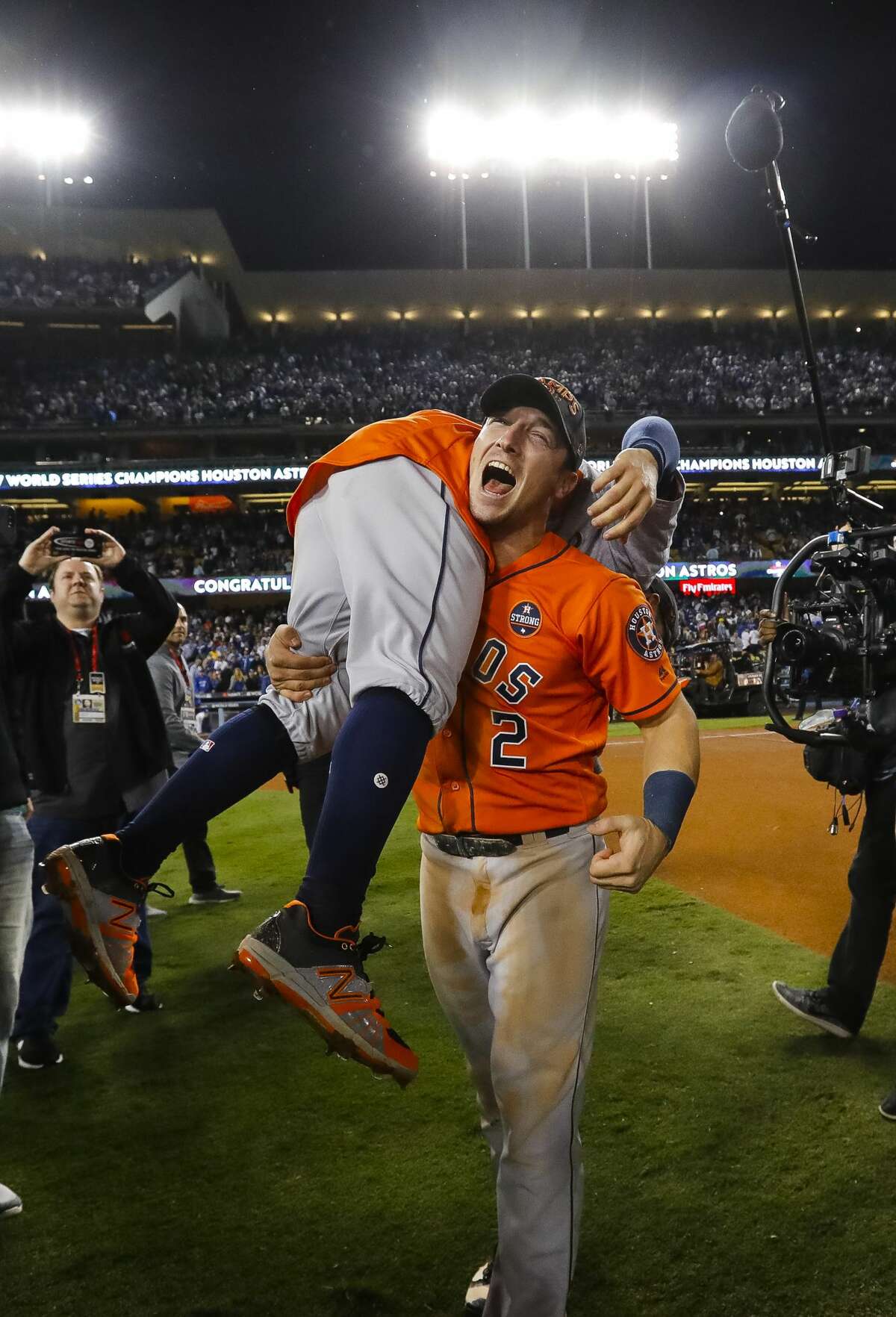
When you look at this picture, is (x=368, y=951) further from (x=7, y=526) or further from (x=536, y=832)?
(x=7, y=526)

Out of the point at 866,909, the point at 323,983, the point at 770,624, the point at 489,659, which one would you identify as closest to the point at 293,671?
the point at 489,659

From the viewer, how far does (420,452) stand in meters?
1.92

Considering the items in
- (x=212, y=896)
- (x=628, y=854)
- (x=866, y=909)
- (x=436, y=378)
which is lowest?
(x=212, y=896)

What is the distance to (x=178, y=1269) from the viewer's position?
2.41 metres

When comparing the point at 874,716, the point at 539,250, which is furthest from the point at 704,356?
the point at 874,716

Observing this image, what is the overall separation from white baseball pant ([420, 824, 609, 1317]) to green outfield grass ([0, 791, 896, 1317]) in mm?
583

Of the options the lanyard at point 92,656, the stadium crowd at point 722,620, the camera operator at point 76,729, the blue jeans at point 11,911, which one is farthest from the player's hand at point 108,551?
the stadium crowd at point 722,620

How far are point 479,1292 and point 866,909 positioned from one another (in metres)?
2.11

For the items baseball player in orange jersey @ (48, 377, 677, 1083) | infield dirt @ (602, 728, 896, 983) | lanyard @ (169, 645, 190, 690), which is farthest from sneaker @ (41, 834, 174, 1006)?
lanyard @ (169, 645, 190, 690)

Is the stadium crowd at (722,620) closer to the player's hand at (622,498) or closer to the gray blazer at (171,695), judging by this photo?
the gray blazer at (171,695)

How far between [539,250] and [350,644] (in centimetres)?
3925

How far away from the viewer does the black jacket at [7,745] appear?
9.95 feet

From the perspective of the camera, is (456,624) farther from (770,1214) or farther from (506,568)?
(770,1214)

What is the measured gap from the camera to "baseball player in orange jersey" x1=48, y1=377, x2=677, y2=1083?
5.20 feet
